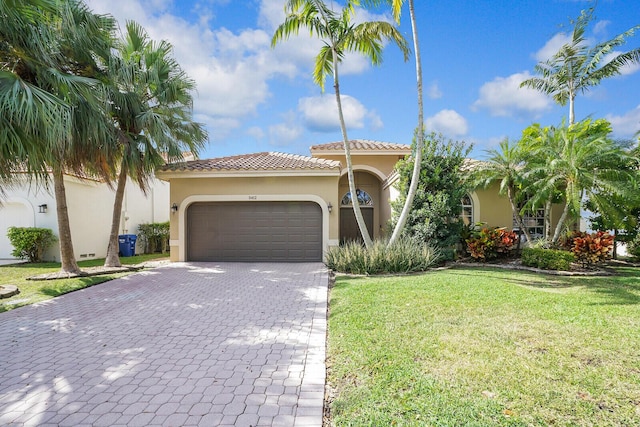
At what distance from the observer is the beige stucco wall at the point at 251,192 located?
13367mm

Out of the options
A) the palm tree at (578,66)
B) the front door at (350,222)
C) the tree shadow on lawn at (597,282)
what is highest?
the palm tree at (578,66)

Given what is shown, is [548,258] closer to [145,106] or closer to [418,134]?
[418,134]

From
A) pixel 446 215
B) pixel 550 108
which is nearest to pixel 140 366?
pixel 446 215

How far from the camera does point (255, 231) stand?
13.7m

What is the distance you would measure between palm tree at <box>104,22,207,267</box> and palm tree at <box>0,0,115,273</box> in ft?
3.10

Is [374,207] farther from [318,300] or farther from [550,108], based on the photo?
[550,108]

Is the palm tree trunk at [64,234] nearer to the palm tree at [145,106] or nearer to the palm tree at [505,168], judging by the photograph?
the palm tree at [145,106]

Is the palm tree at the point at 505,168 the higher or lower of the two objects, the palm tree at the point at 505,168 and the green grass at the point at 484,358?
the higher

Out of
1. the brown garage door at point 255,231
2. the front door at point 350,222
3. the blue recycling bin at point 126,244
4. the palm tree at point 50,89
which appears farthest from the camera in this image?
the front door at point 350,222

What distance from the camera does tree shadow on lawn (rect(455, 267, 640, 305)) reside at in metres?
7.41

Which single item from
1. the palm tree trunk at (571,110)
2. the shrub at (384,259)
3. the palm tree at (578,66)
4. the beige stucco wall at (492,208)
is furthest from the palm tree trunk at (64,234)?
the palm tree trunk at (571,110)

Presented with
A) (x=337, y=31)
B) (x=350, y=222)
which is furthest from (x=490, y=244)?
(x=337, y=31)

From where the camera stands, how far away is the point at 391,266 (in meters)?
10.8

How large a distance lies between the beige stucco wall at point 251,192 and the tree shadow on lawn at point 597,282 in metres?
5.60
